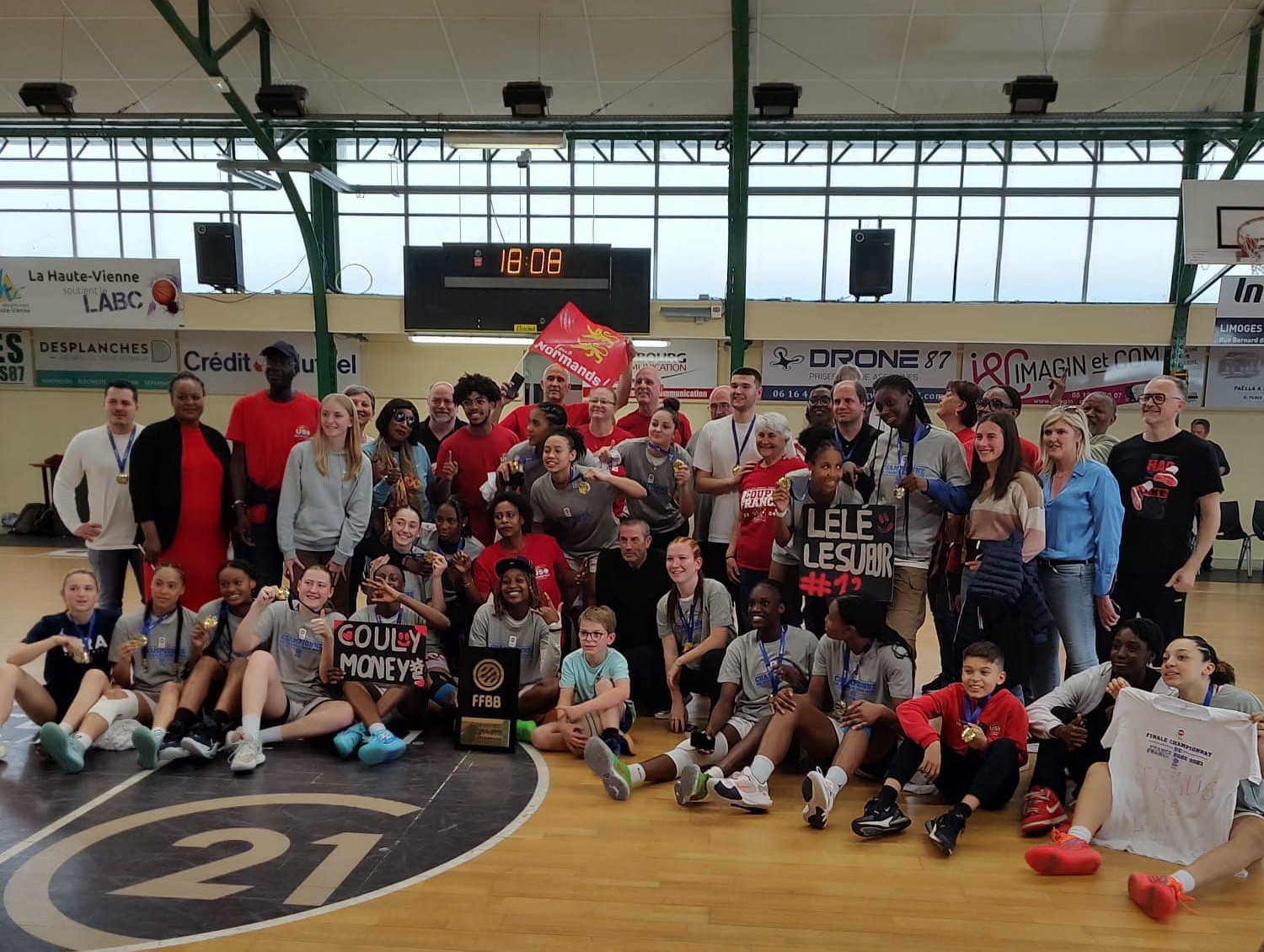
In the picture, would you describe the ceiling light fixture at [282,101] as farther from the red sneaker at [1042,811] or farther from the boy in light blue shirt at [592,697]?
the red sneaker at [1042,811]

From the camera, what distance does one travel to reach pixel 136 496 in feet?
16.7

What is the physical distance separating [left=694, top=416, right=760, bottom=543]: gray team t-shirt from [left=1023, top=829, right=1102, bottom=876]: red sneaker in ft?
8.34

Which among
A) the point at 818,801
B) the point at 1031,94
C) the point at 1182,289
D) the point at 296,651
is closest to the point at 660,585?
the point at 818,801

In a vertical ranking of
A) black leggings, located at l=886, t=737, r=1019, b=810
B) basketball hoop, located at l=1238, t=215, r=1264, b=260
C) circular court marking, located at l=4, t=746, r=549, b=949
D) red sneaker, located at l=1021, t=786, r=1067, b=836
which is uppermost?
basketball hoop, located at l=1238, t=215, r=1264, b=260

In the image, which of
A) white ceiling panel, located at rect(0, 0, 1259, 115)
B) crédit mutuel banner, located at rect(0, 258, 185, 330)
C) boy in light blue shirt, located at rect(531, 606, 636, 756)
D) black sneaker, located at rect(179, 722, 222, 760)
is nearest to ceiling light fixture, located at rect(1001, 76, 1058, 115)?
white ceiling panel, located at rect(0, 0, 1259, 115)

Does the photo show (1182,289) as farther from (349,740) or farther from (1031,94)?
(349,740)

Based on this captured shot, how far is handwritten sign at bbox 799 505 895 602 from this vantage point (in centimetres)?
446

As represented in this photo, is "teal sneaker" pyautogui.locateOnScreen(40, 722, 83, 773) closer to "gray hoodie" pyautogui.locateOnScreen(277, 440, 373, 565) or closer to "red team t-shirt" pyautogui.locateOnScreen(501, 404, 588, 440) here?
"gray hoodie" pyautogui.locateOnScreen(277, 440, 373, 565)

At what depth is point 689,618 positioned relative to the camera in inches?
193

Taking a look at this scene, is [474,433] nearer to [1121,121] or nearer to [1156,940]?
[1156,940]

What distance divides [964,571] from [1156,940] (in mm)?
1906

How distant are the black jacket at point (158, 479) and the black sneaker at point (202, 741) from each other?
1.32m

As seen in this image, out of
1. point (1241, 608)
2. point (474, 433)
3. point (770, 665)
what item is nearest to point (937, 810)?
point (770, 665)

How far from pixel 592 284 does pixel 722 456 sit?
458cm
